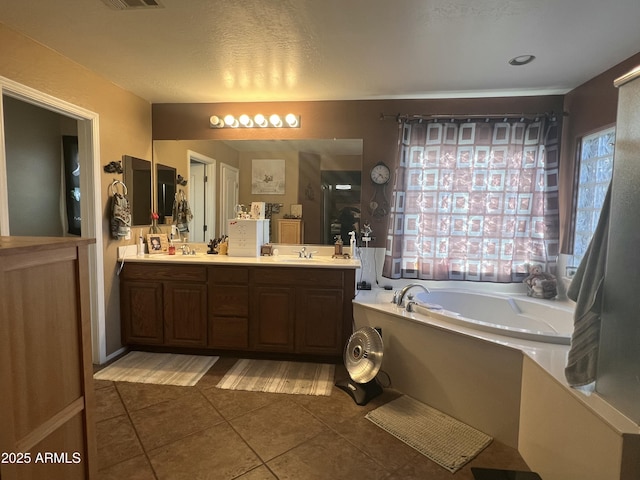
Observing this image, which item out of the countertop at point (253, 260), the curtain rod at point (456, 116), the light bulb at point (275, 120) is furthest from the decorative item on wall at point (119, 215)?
the curtain rod at point (456, 116)

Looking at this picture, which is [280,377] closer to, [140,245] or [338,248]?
[338,248]

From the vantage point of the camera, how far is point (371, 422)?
208 cm

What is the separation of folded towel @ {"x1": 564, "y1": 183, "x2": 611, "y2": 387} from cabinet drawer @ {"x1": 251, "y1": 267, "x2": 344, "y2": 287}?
1616 millimetres

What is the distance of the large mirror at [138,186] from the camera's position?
3.02 metres

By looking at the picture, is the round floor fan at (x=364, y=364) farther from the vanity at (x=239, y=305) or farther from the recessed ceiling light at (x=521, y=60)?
the recessed ceiling light at (x=521, y=60)

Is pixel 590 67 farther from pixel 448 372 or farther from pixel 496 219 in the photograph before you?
pixel 448 372

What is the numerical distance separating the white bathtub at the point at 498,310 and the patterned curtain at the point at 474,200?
0.54 ft

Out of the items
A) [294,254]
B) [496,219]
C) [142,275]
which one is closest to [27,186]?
[142,275]

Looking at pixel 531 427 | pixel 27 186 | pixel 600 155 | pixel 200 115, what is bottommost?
pixel 531 427

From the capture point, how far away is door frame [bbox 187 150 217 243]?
3354 millimetres

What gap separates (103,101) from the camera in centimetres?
271

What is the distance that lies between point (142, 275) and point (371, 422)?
7.30 ft

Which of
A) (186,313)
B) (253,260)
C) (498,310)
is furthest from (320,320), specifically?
(498,310)

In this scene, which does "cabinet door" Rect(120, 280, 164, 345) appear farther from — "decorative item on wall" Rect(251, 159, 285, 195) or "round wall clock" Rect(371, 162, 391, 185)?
"round wall clock" Rect(371, 162, 391, 185)
